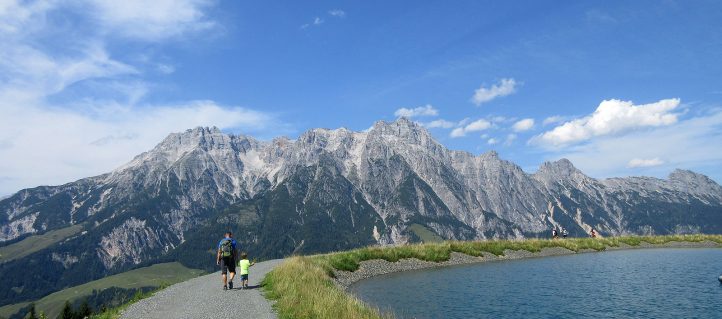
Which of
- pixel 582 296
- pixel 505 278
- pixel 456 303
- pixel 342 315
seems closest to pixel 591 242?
pixel 505 278

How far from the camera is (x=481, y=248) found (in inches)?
2643

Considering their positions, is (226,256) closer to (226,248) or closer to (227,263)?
(227,263)

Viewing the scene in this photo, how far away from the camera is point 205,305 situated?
1093 inches

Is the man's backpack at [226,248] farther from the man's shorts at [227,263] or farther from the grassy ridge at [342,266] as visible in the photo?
the grassy ridge at [342,266]

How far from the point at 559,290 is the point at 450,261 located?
2513 cm

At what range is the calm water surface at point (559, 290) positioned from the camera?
30.4 meters

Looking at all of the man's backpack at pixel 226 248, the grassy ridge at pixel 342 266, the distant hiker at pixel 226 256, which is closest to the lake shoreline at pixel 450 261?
the grassy ridge at pixel 342 266

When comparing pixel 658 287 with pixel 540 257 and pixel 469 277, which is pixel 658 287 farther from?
pixel 540 257

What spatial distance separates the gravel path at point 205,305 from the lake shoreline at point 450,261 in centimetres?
1449

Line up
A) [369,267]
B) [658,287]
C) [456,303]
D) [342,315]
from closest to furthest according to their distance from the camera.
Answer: [342,315] → [456,303] → [658,287] → [369,267]

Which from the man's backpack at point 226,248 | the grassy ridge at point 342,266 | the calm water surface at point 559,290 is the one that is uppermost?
the man's backpack at point 226,248

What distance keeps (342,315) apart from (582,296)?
22371 mm

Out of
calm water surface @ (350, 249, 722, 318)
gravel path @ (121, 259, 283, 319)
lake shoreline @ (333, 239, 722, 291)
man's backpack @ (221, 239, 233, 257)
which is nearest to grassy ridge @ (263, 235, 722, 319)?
lake shoreline @ (333, 239, 722, 291)

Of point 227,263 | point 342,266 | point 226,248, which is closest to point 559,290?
point 342,266
